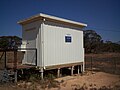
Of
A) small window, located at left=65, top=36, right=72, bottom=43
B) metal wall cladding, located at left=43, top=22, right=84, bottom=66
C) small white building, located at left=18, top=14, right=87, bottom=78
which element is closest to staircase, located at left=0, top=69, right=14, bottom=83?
small white building, located at left=18, top=14, right=87, bottom=78

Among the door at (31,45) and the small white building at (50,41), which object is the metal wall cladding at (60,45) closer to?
the small white building at (50,41)

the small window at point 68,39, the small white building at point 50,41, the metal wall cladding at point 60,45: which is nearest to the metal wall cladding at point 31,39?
the small white building at point 50,41

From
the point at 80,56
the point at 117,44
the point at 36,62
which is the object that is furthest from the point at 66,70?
the point at 117,44

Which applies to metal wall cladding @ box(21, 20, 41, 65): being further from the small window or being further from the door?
the small window

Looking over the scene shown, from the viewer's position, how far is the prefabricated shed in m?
10.4

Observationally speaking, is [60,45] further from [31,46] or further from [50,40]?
[31,46]

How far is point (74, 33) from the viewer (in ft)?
43.1

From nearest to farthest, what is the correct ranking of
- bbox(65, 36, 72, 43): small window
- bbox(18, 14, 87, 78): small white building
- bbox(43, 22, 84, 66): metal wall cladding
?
1. bbox(18, 14, 87, 78): small white building
2. bbox(43, 22, 84, 66): metal wall cladding
3. bbox(65, 36, 72, 43): small window

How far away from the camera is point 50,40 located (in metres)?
10.9

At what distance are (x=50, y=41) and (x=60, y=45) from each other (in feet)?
3.41

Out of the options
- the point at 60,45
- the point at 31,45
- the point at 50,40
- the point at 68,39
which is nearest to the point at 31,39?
the point at 31,45

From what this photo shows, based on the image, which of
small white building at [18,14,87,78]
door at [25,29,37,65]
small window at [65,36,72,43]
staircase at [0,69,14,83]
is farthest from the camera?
small window at [65,36,72,43]

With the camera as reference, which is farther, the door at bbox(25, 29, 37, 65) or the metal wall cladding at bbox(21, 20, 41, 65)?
the door at bbox(25, 29, 37, 65)

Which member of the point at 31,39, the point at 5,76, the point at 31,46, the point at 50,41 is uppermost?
the point at 31,39
